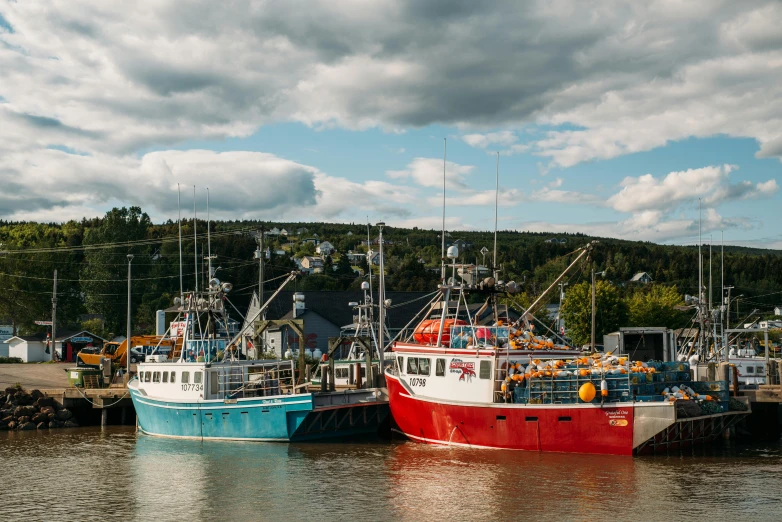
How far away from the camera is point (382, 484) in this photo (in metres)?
23.0

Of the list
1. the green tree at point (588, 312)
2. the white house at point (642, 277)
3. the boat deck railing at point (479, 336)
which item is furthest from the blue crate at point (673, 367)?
the white house at point (642, 277)

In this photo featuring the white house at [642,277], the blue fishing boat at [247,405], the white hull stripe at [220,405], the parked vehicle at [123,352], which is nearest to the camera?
the white hull stripe at [220,405]

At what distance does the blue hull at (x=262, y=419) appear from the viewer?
29875 mm

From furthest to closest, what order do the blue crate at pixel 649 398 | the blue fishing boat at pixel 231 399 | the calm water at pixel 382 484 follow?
the blue fishing boat at pixel 231 399
the blue crate at pixel 649 398
the calm water at pixel 382 484

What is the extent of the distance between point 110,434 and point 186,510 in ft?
57.3

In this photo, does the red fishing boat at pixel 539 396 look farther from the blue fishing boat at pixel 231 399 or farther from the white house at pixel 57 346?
the white house at pixel 57 346

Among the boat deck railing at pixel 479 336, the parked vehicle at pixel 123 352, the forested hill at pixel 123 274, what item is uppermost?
the forested hill at pixel 123 274

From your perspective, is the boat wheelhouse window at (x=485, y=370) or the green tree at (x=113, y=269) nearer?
the boat wheelhouse window at (x=485, y=370)

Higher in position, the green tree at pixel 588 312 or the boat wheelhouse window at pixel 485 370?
the green tree at pixel 588 312

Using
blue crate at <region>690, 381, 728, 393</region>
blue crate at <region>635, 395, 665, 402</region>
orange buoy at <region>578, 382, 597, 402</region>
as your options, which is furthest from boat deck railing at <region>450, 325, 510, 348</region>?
blue crate at <region>690, 381, 728, 393</region>

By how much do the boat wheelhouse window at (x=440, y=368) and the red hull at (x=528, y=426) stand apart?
1.01 metres

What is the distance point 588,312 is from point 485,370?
37693 millimetres

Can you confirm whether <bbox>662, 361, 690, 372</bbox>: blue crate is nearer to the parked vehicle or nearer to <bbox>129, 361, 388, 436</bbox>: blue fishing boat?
<bbox>129, 361, 388, 436</bbox>: blue fishing boat

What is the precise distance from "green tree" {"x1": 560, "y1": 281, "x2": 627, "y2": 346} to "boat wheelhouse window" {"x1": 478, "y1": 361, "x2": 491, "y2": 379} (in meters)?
35.4
